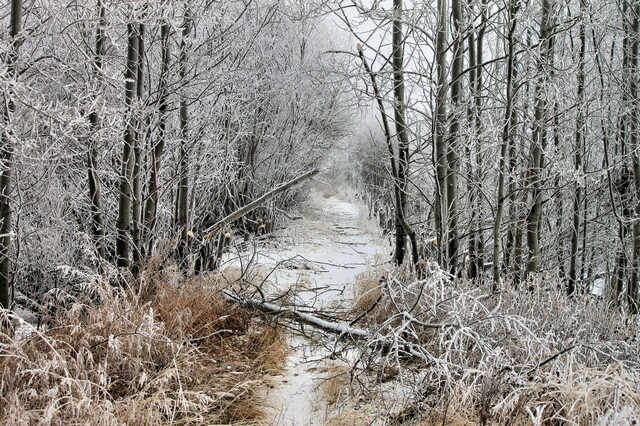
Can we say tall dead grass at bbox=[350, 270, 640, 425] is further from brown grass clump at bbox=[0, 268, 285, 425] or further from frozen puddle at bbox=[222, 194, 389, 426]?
brown grass clump at bbox=[0, 268, 285, 425]

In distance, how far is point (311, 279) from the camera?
24.7ft

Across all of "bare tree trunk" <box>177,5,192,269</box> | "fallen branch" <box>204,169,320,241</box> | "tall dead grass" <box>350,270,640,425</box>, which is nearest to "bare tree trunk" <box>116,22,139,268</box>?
"bare tree trunk" <box>177,5,192,269</box>

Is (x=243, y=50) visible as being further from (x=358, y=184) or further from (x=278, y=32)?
(x=358, y=184)

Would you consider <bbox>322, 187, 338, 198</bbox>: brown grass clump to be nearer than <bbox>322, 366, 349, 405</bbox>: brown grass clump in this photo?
No

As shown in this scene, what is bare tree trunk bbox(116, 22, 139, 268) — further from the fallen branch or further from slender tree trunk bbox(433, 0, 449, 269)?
slender tree trunk bbox(433, 0, 449, 269)

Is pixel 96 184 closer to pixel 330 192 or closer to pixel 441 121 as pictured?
pixel 441 121

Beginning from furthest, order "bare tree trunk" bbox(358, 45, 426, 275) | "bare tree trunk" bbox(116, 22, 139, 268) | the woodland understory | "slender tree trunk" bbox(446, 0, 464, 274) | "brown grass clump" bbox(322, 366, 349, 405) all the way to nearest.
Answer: "bare tree trunk" bbox(358, 45, 426, 275)
"slender tree trunk" bbox(446, 0, 464, 274)
"bare tree trunk" bbox(116, 22, 139, 268)
"brown grass clump" bbox(322, 366, 349, 405)
the woodland understory

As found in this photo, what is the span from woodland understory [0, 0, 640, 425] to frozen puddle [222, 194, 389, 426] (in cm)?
15

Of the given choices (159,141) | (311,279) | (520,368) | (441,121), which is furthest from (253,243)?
(520,368)

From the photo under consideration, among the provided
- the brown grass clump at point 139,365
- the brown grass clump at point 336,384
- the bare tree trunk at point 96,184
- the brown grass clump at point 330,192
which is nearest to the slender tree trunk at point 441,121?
the brown grass clump at point 336,384

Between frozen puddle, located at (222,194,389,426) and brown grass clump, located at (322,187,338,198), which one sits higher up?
brown grass clump, located at (322,187,338,198)

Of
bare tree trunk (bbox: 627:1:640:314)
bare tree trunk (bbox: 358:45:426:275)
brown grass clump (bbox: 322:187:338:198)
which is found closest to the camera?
bare tree trunk (bbox: 358:45:426:275)

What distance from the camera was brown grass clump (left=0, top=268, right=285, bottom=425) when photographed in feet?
7.84

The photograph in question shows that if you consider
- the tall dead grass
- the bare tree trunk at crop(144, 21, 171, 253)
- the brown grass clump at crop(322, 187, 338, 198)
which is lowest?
the tall dead grass
